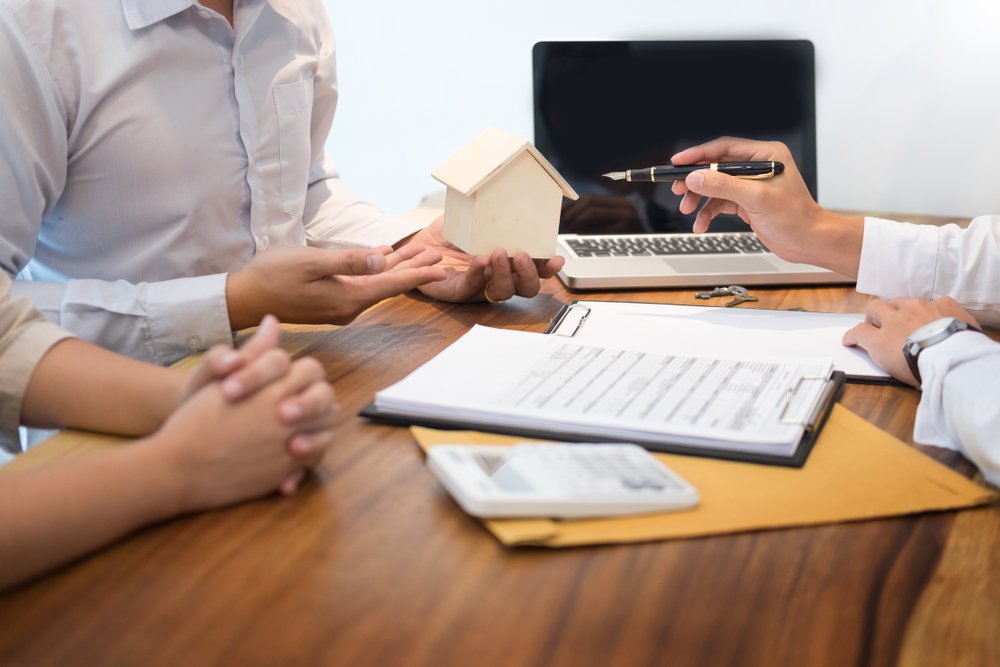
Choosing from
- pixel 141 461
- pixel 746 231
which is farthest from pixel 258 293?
pixel 746 231

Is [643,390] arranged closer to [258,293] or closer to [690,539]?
[690,539]

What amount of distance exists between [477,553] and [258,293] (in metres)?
0.51

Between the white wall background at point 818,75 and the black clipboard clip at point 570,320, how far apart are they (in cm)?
65

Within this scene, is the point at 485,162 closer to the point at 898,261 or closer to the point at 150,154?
the point at 150,154

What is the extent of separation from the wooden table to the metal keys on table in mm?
562

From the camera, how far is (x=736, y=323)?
106 centimetres

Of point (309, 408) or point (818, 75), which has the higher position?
point (818, 75)

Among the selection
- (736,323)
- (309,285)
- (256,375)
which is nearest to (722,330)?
(736,323)

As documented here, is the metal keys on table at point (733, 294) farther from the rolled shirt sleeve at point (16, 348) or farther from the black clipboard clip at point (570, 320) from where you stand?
the rolled shirt sleeve at point (16, 348)

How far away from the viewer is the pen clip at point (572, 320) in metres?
1.01

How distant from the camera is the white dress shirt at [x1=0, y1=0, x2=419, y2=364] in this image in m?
1.00

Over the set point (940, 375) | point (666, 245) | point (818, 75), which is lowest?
point (666, 245)

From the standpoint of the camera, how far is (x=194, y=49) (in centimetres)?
113

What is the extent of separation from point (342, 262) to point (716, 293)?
515 millimetres
